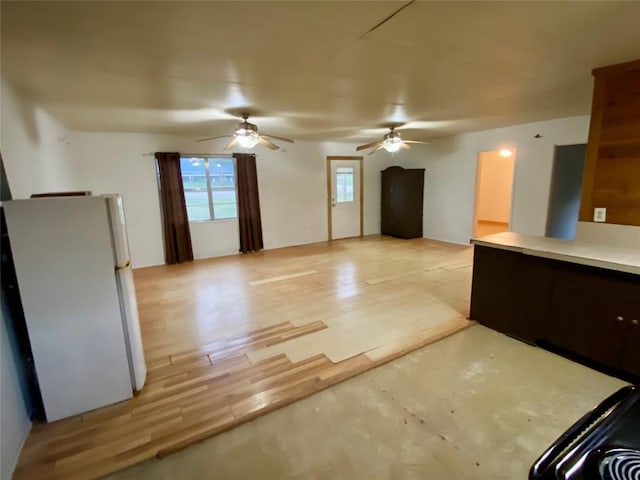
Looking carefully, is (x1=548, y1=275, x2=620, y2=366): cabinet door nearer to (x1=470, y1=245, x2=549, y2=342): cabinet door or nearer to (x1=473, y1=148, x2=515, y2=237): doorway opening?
(x1=470, y1=245, x2=549, y2=342): cabinet door

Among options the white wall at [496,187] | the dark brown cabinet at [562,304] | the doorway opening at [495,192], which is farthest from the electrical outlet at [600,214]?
the white wall at [496,187]

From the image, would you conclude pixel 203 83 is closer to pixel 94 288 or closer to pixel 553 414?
pixel 94 288

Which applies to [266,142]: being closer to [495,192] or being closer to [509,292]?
[509,292]

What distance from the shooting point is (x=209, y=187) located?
19.7 ft

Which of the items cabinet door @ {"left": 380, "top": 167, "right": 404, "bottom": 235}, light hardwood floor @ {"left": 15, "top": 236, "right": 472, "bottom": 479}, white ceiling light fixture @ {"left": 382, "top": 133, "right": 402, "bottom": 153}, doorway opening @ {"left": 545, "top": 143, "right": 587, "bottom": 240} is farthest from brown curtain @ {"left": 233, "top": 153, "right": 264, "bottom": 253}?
doorway opening @ {"left": 545, "top": 143, "right": 587, "bottom": 240}

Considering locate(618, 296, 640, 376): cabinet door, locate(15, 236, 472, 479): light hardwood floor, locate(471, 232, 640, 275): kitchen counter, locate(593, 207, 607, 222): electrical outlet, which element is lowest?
locate(15, 236, 472, 479): light hardwood floor

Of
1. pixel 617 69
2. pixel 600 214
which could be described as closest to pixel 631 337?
pixel 600 214

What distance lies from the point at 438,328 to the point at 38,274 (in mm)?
3182

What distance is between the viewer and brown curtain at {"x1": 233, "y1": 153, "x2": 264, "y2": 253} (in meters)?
6.11

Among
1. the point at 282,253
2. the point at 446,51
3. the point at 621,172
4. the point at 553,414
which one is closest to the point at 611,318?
the point at 553,414

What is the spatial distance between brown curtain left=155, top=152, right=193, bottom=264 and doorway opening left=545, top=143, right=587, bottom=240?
6.29 meters

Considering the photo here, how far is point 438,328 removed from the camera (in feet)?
10.2

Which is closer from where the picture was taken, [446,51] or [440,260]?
[446,51]

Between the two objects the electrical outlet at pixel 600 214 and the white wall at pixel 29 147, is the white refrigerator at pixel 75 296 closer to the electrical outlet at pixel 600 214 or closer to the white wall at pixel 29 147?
the white wall at pixel 29 147
